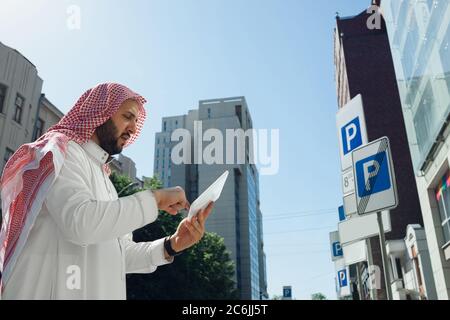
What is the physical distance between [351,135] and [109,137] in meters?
3.43

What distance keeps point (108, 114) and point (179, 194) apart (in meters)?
0.53

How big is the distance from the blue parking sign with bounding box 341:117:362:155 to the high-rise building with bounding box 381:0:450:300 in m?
8.86

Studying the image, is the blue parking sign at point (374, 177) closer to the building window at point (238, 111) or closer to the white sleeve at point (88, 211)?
the white sleeve at point (88, 211)

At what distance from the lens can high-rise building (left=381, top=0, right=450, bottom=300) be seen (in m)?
12.6

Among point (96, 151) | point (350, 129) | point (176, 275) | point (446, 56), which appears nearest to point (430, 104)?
point (446, 56)

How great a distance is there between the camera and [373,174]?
3.98 metres

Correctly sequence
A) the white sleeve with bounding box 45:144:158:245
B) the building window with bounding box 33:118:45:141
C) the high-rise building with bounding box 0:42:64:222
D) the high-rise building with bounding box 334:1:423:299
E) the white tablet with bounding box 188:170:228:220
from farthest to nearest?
the high-rise building with bounding box 334:1:423:299 < the building window with bounding box 33:118:45:141 < the high-rise building with bounding box 0:42:64:222 < the white tablet with bounding box 188:170:228:220 < the white sleeve with bounding box 45:144:158:245

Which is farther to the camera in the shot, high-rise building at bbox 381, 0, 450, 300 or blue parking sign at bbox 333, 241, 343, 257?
high-rise building at bbox 381, 0, 450, 300

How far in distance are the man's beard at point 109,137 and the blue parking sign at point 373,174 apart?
8.94 feet

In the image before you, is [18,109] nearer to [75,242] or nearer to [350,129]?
[350,129]

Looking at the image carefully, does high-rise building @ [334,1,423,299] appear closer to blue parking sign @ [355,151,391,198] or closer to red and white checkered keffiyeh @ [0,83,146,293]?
blue parking sign @ [355,151,391,198]

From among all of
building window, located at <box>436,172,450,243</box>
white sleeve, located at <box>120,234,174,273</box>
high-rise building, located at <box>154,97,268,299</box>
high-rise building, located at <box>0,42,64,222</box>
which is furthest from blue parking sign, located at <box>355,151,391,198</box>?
high-rise building, located at <box>154,97,268,299</box>

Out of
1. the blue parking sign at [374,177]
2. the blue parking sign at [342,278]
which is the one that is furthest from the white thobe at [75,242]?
the blue parking sign at [342,278]
